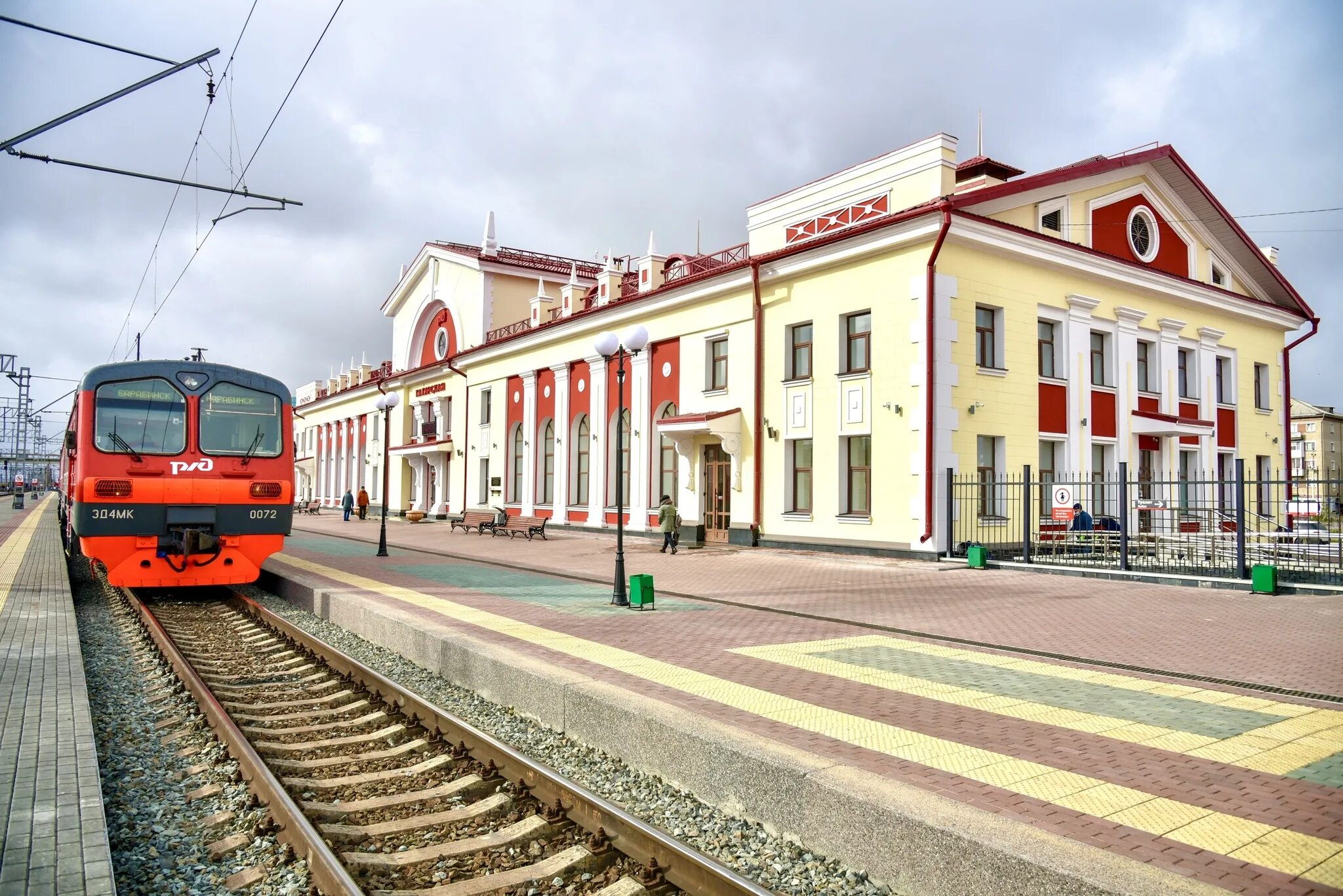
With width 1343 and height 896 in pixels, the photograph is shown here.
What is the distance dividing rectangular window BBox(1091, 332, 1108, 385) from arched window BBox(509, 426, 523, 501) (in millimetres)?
20004

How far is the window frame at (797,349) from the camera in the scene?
70.7ft

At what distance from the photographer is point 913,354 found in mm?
18875

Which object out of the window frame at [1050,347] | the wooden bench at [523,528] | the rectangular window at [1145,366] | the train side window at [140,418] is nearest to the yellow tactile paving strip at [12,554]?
the train side window at [140,418]

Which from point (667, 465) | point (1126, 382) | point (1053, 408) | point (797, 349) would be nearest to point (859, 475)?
point (797, 349)

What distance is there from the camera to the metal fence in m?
14.7

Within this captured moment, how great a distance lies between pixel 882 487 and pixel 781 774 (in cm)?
1510

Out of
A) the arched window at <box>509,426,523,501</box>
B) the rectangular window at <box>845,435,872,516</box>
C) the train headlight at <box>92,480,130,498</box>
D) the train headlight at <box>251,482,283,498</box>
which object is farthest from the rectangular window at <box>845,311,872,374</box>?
the arched window at <box>509,426,523,501</box>

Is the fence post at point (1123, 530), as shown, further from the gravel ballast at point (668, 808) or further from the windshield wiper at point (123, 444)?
the windshield wiper at point (123, 444)

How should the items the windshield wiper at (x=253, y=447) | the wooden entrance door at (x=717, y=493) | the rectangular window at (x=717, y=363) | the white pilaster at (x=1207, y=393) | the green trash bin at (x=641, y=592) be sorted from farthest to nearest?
the white pilaster at (x=1207, y=393) → the rectangular window at (x=717, y=363) → the wooden entrance door at (x=717, y=493) → the windshield wiper at (x=253, y=447) → the green trash bin at (x=641, y=592)

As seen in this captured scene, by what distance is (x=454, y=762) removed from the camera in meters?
5.83

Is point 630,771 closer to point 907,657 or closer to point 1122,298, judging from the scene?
point 907,657

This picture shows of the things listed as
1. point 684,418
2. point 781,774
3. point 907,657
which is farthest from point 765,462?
point 781,774

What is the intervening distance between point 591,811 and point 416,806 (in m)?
1.16

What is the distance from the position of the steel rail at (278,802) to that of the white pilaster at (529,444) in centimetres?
2414
